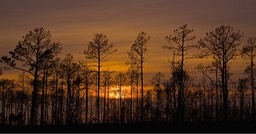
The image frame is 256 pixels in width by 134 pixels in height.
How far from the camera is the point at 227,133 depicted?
23.5 metres

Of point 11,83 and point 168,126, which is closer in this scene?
point 168,126

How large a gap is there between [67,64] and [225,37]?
22700mm

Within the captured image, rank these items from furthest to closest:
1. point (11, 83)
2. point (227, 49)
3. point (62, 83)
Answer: point (11, 83) → point (62, 83) → point (227, 49)

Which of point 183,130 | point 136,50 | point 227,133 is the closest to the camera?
point 227,133

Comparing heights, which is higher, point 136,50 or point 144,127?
point 136,50

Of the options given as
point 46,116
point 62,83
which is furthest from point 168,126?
point 46,116

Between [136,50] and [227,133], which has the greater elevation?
[136,50]

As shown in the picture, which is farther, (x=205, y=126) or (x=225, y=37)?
(x=225, y=37)

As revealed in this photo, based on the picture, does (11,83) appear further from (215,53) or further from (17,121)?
(215,53)

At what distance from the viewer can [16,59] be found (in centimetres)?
3816

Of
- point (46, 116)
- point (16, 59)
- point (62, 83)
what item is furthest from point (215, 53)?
point (46, 116)

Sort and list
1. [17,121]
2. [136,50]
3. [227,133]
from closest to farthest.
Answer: [227,133] < [136,50] < [17,121]

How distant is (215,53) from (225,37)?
1.75 meters

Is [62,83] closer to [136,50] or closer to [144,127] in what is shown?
[136,50]
